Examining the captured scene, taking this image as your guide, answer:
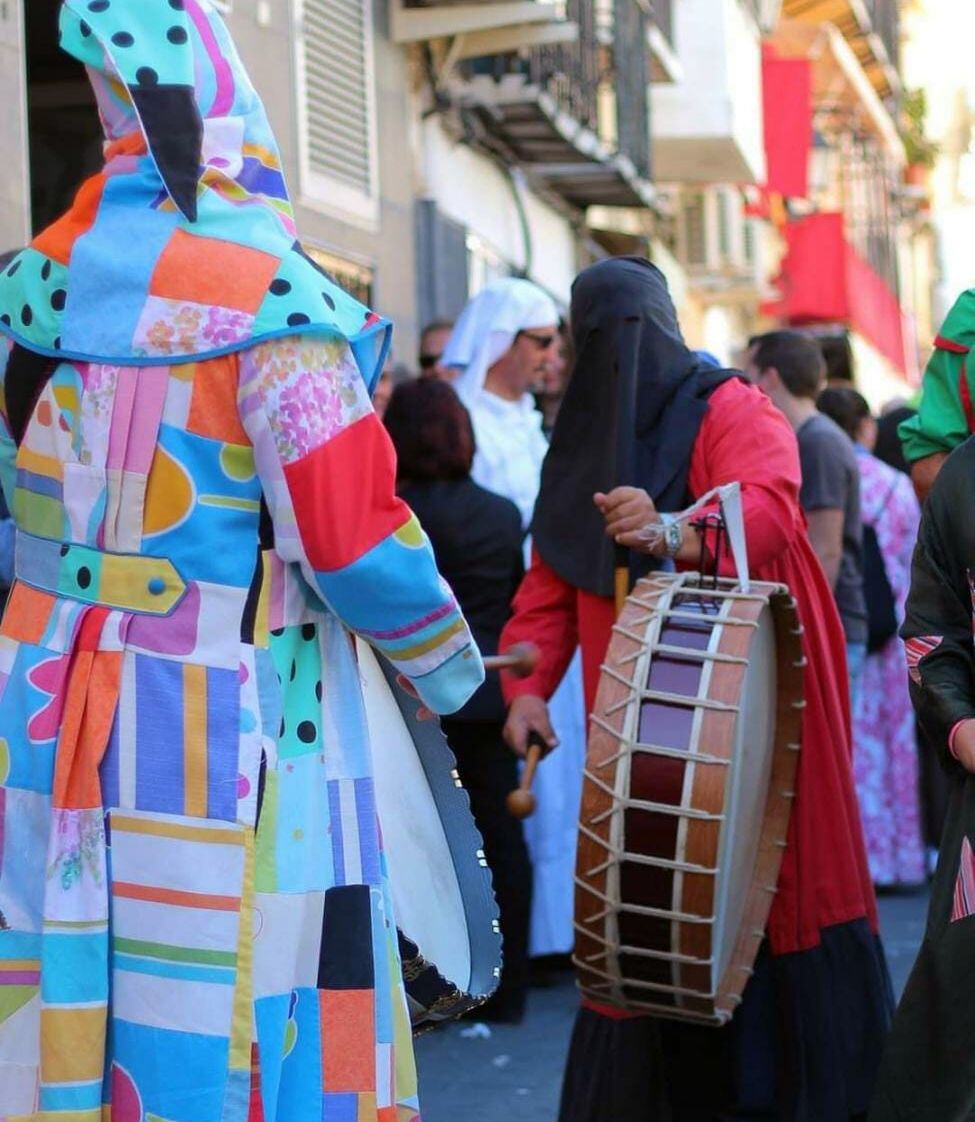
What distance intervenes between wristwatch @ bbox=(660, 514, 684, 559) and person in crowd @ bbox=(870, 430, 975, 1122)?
531 mm

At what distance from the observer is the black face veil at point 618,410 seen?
457 centimetres

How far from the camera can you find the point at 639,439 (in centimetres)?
462

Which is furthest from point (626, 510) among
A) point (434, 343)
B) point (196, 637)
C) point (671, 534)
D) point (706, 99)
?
point (706, 99)

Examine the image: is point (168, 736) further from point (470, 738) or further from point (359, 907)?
point (470, 738)

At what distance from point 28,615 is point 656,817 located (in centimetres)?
128

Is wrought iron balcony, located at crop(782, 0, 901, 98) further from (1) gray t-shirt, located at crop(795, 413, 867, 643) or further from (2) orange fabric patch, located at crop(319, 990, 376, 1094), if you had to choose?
(2) orange fabric patch, located at crop(319, 990, 376, 1094)

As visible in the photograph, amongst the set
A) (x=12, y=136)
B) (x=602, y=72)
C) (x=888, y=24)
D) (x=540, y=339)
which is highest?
(x=888, y=24)

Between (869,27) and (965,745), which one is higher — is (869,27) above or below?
above

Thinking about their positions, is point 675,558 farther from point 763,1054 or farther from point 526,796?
point 763,1054

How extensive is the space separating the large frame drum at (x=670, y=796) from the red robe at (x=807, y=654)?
0.22 metres

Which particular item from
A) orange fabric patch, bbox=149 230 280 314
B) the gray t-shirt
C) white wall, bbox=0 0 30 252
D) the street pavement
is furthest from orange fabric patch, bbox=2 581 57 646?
the gray t-shirt

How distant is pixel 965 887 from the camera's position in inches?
149

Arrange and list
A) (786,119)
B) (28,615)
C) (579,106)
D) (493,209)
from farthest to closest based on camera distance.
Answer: (786,119), (579,106), (493,209), (28,615)

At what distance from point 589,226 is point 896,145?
95.8ft
